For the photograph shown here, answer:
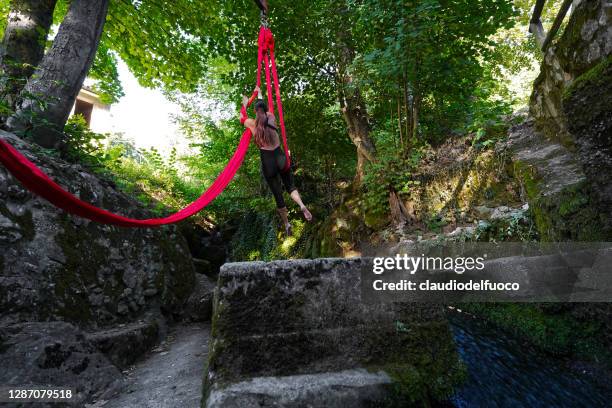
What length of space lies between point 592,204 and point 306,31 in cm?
576

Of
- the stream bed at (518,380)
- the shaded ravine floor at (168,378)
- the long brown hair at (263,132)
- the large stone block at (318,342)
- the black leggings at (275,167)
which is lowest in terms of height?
the shaded ravine floor at (168,378)

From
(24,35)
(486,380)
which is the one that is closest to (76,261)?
(24,35)

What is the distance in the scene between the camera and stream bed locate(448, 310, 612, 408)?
185 centimetres

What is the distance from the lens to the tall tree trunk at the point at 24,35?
4086 millimetres

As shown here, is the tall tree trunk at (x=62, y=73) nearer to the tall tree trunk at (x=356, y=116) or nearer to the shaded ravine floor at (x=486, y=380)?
the shaded ravine floor at (x=486, y=380)

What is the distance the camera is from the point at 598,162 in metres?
2.23

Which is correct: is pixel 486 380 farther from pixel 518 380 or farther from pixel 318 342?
pixel 318 342

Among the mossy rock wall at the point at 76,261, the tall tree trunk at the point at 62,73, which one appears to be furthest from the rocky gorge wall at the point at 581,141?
the tall tree trunk at the point at 62,73

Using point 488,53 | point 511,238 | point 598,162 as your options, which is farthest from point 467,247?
point 488,53

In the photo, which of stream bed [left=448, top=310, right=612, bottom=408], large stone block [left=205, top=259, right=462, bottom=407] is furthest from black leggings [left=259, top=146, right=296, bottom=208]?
stream bed [left=448, top=310, right=612, bottom=408]

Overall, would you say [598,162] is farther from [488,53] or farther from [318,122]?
[318,122]

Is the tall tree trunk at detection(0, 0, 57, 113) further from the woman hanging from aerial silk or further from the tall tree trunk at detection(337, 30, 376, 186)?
the tall tree trunk at detection(337, 30, 376, 186)

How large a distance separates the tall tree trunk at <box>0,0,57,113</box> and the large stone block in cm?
456

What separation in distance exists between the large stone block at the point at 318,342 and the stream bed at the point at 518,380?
242 mm
